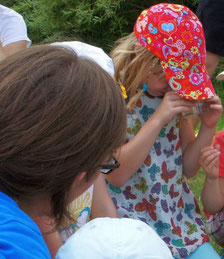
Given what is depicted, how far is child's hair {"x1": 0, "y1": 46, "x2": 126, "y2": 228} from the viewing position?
854 millimetres

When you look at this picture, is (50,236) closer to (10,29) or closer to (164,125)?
(164,125)

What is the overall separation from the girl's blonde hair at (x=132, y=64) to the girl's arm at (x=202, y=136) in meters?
0.31

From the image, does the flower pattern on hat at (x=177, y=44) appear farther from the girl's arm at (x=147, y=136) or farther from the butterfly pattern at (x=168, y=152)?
the butterfly pattern at (x=168, y=152)

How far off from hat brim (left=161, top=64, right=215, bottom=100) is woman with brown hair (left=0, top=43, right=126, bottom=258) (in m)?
0.71

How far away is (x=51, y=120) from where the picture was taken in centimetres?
86

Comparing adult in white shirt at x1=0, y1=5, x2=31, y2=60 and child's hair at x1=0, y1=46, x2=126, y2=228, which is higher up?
child's hair at x1=0, y1=46, x2=126, y2=228

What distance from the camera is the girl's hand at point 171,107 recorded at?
1634mm

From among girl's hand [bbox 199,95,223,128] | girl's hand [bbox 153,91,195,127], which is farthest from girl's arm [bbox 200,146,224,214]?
girl's hand [bbox 153,91,195,127]

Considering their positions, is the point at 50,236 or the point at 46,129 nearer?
the point at 46,129

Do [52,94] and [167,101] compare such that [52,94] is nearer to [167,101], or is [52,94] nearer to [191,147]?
[167,101]

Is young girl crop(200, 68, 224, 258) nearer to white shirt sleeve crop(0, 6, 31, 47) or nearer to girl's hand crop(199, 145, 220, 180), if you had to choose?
girl's hand crop(199, 145, 220, 180)

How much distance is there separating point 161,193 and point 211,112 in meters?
0.42

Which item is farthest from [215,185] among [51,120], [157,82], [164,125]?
[51,120]

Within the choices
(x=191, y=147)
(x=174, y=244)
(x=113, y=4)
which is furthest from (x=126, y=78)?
(x=113, y=4)
